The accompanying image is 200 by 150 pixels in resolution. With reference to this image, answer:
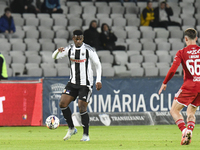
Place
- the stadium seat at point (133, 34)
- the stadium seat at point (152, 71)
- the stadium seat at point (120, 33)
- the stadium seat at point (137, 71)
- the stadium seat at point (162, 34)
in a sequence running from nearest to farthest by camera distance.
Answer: the stadium seat at point (137, 71) → the stadium seat at point (152, 71) → the stadium seat at point (120, 33) → the stadium seat at point (133, 34) → the stadium seat at point (162, 34)

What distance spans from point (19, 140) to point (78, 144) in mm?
1473

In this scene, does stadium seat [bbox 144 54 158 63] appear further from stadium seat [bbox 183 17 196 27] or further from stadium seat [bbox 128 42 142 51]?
stadium seat [bbox 183 17 196 27]

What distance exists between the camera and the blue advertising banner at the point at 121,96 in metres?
12.2

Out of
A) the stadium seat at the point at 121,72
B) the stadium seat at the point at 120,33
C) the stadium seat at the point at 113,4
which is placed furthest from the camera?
the stadium seat at the point at 113,4

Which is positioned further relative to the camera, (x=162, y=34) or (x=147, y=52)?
(x=162, y=34)

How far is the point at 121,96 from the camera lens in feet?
40.7

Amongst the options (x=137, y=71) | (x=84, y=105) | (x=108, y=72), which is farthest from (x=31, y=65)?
(x=84, y=105)

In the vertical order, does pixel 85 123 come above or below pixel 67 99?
below

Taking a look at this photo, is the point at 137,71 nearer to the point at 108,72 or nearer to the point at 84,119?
the point at 108,72

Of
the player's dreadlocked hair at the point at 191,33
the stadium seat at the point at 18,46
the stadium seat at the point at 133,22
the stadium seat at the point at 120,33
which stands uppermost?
the player's dreadlocked hair at the point at 191,33

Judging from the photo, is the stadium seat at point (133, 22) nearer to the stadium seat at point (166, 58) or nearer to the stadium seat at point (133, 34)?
the stadium seat at point (133, 34)

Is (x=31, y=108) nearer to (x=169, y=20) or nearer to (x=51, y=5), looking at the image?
(x=51, y=5)

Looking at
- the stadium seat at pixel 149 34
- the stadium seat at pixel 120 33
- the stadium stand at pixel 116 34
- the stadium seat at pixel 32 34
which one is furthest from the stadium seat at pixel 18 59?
the stadium seat at pixel 149 34

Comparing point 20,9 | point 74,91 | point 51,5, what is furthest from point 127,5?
point 74,91
